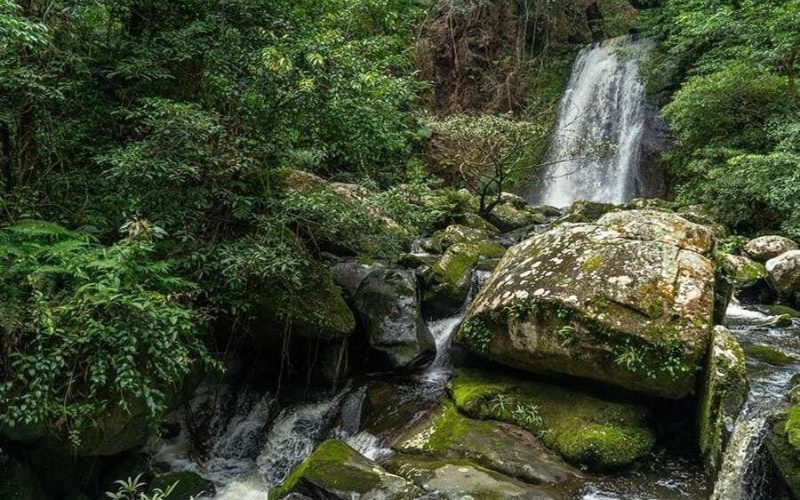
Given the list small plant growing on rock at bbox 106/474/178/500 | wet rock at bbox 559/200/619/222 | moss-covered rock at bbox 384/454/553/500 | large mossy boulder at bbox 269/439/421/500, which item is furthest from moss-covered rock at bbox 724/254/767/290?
small plant growing on rock at bbox 106/474/178/500

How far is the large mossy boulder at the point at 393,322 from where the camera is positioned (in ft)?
25.1

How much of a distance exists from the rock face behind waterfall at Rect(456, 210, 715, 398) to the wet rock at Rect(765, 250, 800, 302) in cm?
378

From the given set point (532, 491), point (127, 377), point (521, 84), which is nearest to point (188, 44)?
point (127, 377)

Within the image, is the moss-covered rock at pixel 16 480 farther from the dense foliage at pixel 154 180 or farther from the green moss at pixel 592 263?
the green moss at pixel 592 263

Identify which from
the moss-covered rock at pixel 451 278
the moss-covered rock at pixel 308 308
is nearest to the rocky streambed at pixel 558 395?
the moss-covered rock at pixel 308 308

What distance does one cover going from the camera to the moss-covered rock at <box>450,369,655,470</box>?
17.6 ft

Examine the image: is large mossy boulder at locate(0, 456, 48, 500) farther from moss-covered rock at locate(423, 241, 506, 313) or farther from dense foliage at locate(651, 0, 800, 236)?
dense foliage at locate(651, 0, 800, 236)

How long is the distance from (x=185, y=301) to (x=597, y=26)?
23.7m

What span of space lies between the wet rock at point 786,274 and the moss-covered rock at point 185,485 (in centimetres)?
962

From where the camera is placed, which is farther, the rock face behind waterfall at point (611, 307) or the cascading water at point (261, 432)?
the cascading water at point (261, 432)

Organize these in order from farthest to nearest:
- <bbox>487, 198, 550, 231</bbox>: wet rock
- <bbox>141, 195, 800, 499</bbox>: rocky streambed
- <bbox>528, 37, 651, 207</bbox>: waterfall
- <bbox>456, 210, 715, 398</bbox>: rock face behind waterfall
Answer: <bbox>528, 37, 651, 207</bbox>: waterfall < <bbox>487, 198, 550, 231</bbox>: wet rock < <bbox>456, 210, 715, 398</bbox>: rock face behind waterfall < <bbox>141, 195, 800, 499</bbox>: rocky streambed

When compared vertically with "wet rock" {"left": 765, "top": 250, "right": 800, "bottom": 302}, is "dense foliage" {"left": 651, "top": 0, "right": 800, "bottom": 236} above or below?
above

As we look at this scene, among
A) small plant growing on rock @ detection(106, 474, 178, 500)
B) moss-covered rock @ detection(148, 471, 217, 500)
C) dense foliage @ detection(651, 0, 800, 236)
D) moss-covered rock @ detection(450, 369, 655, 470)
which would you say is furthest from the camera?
dense foliage @ detection(651, 0, 800, 236)

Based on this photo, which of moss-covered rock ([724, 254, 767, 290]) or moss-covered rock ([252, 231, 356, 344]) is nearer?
moss-covered rock ([252, 231, 356, 344])
